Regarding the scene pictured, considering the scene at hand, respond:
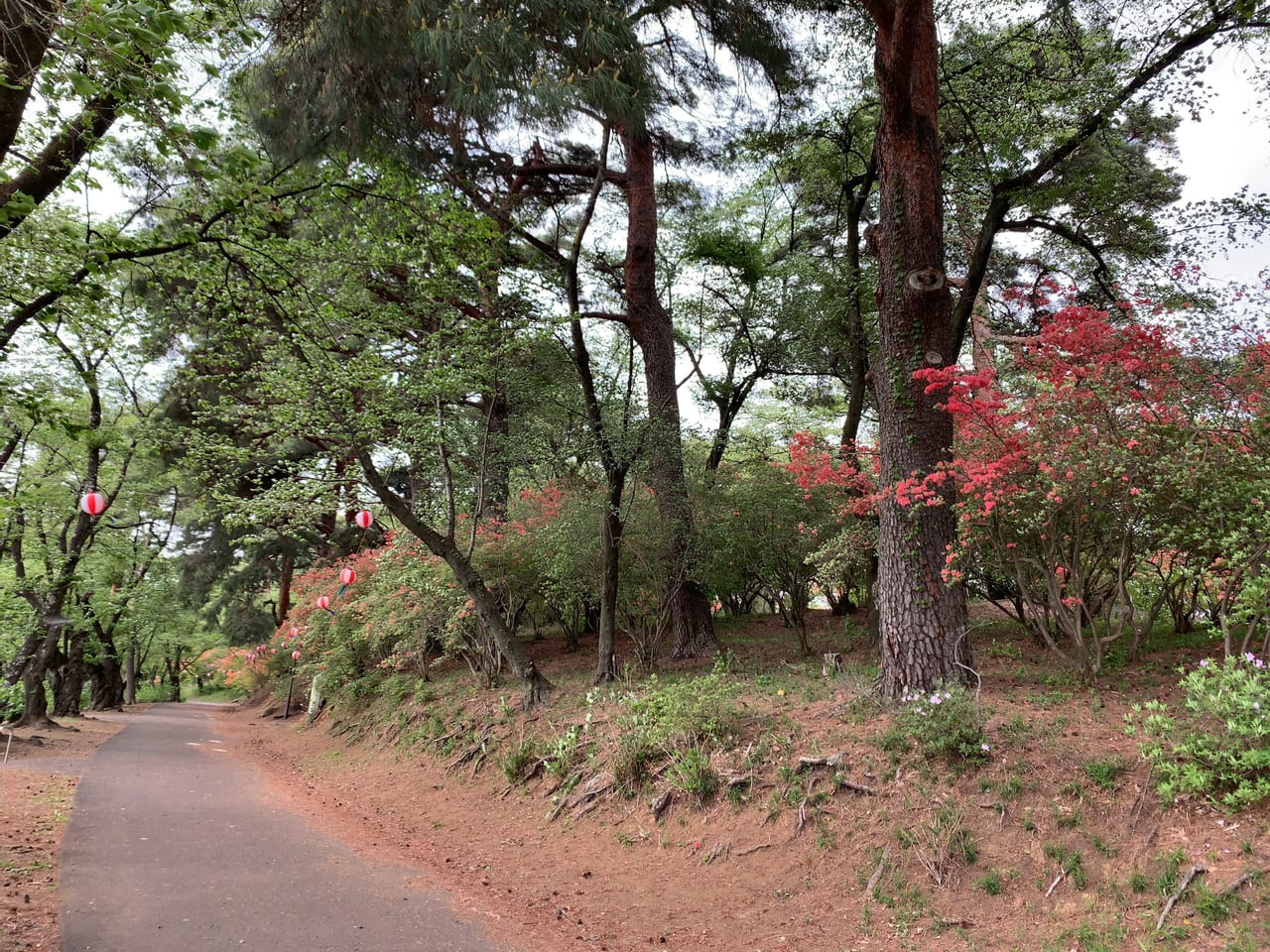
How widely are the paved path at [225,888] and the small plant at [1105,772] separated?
12.5 feet

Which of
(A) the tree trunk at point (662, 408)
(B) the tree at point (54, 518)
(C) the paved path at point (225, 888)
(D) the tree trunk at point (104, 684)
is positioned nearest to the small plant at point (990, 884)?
(C) the paved path at point (225, 888)

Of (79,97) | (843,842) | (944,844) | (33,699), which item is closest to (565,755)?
(843,842)

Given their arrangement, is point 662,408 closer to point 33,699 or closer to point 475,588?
point 475,588

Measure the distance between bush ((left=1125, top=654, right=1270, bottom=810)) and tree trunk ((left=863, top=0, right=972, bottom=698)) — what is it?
1.71 m

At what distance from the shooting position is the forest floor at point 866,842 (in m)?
3.42

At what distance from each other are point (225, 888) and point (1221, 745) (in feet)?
20.6

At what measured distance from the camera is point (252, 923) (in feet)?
13.2

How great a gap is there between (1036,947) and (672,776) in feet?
9.79

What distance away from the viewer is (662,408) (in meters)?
9.65

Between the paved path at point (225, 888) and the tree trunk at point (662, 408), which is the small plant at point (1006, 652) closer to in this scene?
the tree trunk at point (662, 408)

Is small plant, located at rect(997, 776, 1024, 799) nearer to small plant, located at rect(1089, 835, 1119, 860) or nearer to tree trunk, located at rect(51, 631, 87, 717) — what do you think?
small plant, located at rect(1089, 835, 1119, 860)

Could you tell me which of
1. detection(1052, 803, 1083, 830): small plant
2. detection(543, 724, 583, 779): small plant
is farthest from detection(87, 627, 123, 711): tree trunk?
detection(1052, 803, 1083, 830): small plant

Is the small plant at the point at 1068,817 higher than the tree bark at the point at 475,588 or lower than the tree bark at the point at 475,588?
lower

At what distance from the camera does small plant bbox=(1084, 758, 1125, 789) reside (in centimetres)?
404
